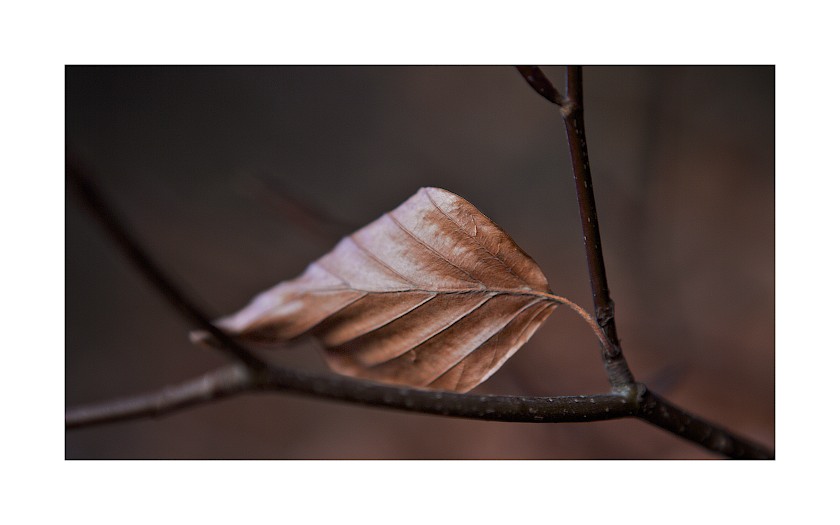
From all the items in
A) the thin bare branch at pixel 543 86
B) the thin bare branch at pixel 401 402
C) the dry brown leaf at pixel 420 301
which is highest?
the thin bare branch at pixel 543 86

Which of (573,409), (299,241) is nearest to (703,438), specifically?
(573,409)

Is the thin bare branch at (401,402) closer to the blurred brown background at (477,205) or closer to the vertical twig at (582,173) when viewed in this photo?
the vertical twig at (582,173)

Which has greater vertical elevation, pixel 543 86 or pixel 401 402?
pixel 543 86

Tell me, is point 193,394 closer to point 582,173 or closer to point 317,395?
point 317,395

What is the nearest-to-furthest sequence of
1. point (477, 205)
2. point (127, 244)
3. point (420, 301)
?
1. point (127, 244)
2. point (420, 301)
3. point (477, 205)

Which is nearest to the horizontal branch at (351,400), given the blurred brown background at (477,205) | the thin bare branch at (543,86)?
the thin bare branch at (543,86)

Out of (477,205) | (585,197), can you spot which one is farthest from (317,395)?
(477,205)
